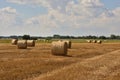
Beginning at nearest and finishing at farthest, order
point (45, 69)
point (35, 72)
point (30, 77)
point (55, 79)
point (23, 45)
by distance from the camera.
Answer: point (55, 79) < point (30, 77) < point (35, 72) < point (45, 69) < point (23, 45)

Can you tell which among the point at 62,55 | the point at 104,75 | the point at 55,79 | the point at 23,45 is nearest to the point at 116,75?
the point at 104,75

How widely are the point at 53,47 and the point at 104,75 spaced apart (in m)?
15.6

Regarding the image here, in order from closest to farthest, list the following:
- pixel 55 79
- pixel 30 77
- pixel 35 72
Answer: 1. pixel 55 79
2. pixel 30 77
3. pixel 35 72

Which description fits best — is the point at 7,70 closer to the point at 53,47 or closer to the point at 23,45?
the point at 53,47

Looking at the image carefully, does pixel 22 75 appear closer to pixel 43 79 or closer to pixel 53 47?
pixel 43 79

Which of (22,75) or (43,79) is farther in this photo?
(22,75)

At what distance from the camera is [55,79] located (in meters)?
15.8

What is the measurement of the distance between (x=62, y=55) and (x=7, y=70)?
13992 millimetres

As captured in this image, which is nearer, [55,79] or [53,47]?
[55,79]

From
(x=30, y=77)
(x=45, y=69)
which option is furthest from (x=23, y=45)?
(x=30, y=77)

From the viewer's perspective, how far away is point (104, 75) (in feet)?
57.5

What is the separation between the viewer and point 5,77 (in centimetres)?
1656

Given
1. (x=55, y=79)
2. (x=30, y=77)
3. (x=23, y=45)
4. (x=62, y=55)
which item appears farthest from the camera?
(x=23, y=45)

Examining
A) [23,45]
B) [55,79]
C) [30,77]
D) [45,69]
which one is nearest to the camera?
[55,79]
